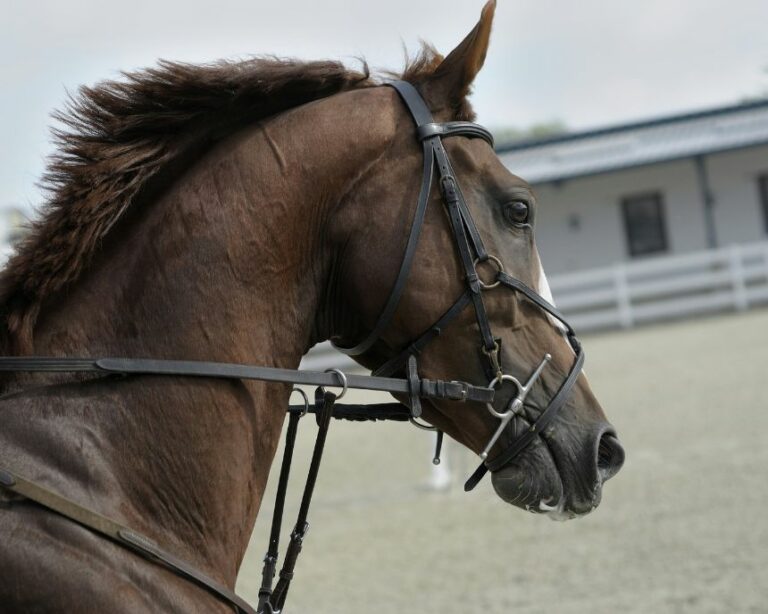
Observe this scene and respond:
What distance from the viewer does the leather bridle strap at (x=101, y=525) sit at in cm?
223

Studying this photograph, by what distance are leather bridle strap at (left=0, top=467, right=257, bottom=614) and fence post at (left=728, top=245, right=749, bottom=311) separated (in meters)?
24.7

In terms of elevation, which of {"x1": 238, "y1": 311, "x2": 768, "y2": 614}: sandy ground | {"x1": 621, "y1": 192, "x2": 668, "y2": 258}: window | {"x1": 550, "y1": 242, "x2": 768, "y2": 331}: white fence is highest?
{"x1": 238, "y1": 311, "x2": 768, "y2": 614}: sandy ground

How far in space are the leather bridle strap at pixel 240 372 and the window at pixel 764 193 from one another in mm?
30297

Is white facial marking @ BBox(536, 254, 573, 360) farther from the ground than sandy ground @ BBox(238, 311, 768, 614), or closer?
farther from the ground

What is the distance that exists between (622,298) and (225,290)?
962 inches

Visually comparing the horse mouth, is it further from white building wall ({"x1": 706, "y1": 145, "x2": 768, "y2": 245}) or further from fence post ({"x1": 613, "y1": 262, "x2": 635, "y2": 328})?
white building wall ({"x1": 706, "y1": 145, "x2": 768, "y2": 245})

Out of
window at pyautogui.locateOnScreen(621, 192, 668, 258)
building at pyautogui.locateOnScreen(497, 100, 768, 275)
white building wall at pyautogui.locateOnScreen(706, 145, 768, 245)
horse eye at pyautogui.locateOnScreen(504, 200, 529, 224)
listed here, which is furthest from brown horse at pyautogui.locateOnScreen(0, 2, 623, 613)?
window at pyautogui.locateOnScreen(621, 192, 668, 258)

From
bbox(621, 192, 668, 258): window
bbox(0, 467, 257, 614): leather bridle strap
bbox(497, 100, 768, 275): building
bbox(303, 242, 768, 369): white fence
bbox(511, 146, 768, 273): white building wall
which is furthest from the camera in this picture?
bbox(621, 192, 668, 258): window

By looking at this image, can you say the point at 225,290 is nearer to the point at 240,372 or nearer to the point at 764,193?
the point at 240,372

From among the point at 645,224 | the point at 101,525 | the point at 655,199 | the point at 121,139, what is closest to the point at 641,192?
the point at 655,199

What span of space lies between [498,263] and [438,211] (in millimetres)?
215

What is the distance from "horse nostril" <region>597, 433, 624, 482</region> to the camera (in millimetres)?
2773

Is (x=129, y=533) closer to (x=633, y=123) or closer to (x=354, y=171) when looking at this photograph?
(x=354, y=171)

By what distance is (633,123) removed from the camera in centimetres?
3628
